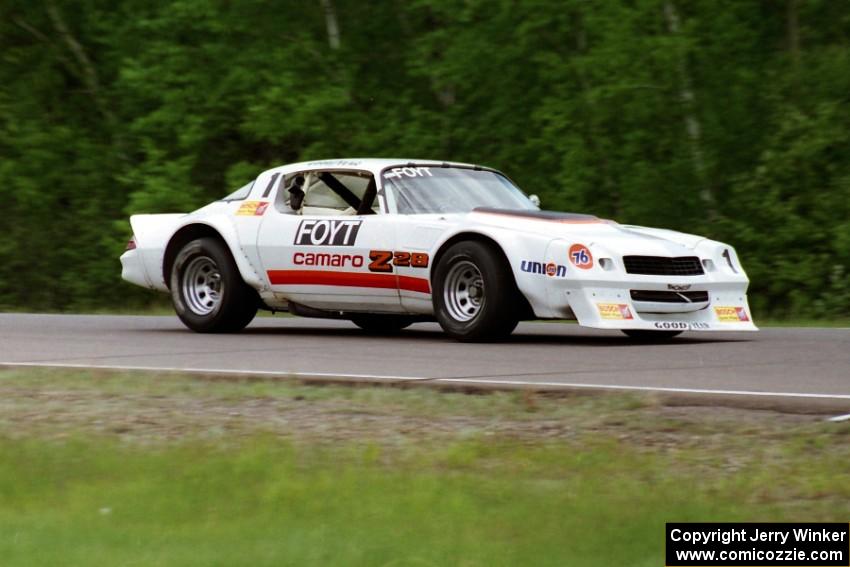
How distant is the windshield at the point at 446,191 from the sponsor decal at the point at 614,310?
66.6 inches

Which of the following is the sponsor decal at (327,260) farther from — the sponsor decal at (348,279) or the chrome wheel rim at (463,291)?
the chrome wheel rim at (463,291)

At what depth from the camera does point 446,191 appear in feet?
42.3

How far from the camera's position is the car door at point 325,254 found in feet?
41.4

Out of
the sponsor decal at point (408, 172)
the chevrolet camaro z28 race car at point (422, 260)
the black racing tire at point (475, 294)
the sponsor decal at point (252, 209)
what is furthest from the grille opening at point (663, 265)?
the sponsor decal at point (252, 209)

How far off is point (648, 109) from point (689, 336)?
27.7 ft

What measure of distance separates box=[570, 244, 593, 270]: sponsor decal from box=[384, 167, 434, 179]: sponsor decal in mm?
2072

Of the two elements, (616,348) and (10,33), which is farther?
(10,33)

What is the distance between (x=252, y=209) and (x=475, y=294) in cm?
260

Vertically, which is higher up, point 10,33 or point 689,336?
point 10,33

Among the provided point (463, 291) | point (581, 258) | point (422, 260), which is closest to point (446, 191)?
point (422, 260)

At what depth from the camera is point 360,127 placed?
23141 millimetres

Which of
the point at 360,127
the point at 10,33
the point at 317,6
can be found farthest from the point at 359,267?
the point at 10,33

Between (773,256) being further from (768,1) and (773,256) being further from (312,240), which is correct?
(312,240)

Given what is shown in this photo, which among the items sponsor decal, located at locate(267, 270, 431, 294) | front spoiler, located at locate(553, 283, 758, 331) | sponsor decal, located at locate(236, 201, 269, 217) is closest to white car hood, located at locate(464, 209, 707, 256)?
front spoiler, located at locate(553, 283, 758, 331)
